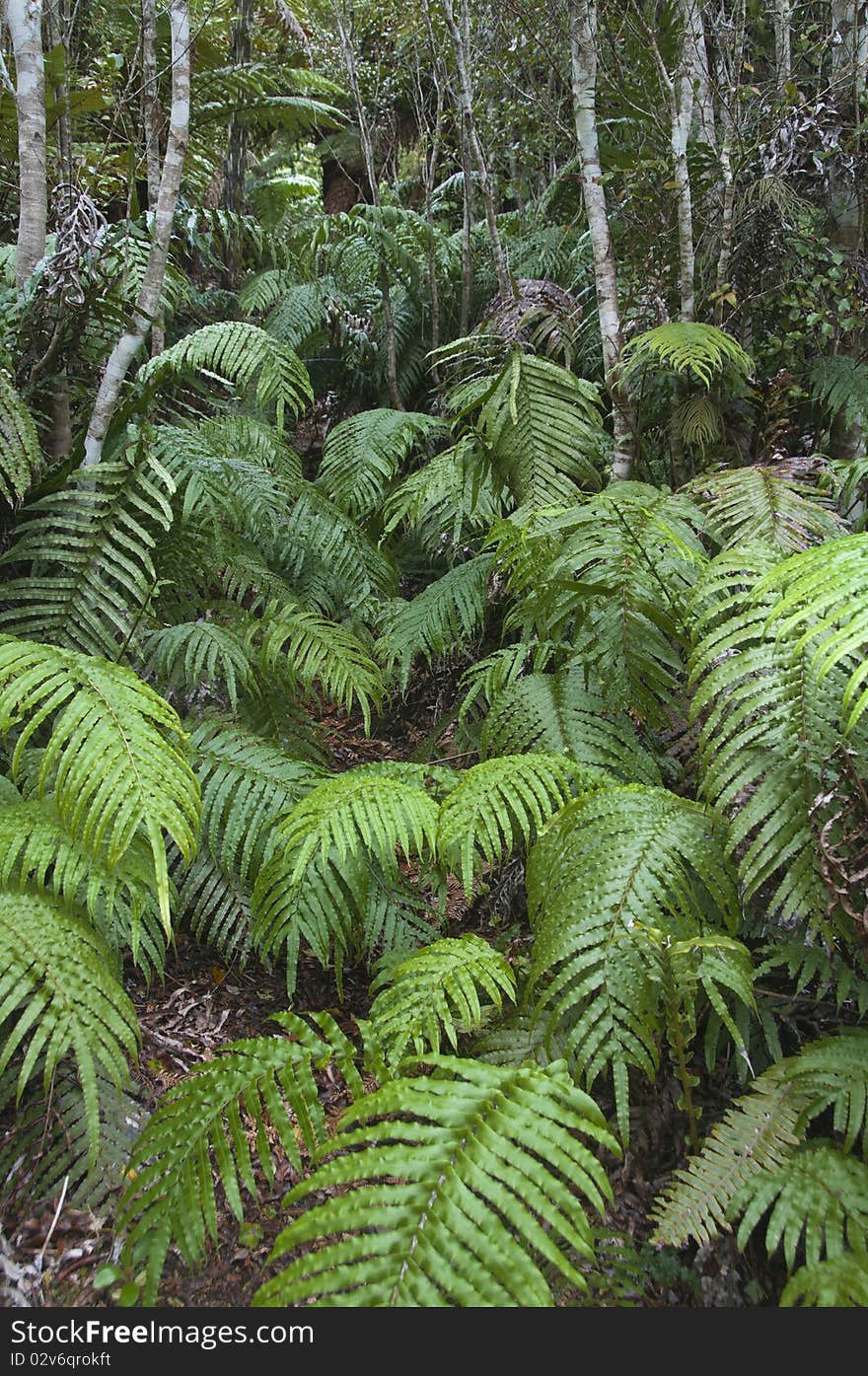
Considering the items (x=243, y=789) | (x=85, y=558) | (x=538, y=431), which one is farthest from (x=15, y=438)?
(x=538, y=431)

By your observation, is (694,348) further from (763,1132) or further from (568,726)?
(763,1132)

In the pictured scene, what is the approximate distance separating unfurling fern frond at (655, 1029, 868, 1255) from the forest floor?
90 mm

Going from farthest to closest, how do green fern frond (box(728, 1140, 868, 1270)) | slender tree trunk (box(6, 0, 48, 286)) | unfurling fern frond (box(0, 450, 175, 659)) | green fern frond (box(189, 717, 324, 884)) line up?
1. slender tree trunk (box(6, 0, 48, 286))
2. unfurling fern frond (box(0, 450, 175, 659))
3. green fern frond (box(189, 717, 324, 884))
4. green fern frond (box(728, 1140, 868, 1270))

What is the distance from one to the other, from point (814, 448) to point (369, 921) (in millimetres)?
2650

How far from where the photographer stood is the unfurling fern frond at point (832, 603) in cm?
155

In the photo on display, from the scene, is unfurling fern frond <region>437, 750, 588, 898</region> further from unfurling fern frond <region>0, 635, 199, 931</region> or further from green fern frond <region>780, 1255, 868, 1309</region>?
green fern frond <region>780, 1255, 868, 1309</region>

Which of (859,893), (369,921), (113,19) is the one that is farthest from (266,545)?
(113,19)

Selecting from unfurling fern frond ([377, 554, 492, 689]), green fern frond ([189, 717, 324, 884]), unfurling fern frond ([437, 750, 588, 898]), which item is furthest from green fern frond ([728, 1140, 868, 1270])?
unfurling fern frond ([377, 554, 492, 689])

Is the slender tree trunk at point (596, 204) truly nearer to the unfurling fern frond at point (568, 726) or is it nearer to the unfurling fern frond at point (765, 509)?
the unfurling fern frond at point (765, 509)

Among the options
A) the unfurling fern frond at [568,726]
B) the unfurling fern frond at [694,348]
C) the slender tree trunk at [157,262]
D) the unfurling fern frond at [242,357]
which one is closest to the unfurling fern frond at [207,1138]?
the unfurling fern frond at [568,726]

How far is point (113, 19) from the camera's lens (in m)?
6.48

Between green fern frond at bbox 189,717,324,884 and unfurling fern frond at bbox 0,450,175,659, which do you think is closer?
green fern frond at bbox 189,717,324,884

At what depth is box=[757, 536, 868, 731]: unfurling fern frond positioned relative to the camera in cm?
155

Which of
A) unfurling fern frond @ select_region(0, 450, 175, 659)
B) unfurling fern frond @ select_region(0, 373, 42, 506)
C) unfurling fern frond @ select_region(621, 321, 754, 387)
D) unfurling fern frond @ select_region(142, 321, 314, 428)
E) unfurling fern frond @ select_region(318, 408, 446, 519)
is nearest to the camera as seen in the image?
unfurling fern frond @ select_region(0, 373, 42, 506)
